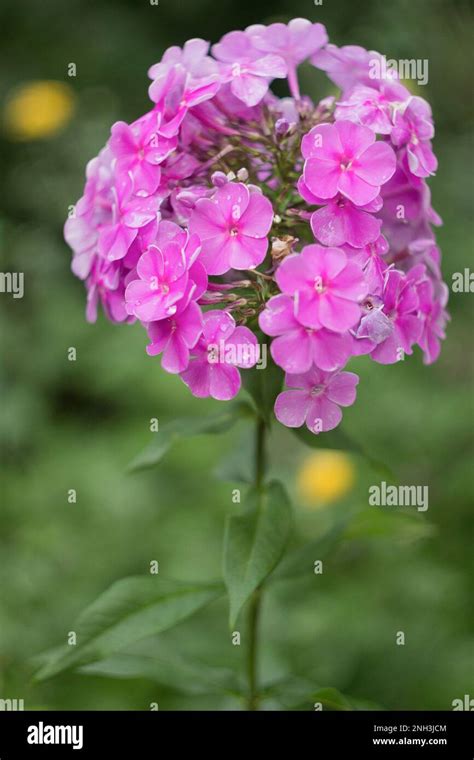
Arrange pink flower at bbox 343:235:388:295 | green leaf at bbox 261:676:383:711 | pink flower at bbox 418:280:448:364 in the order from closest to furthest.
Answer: pink flower at bbox 343:235:388:295 < pink flower at bbox 418:280:448:364 < green leaf at bbox 261:676:383:711

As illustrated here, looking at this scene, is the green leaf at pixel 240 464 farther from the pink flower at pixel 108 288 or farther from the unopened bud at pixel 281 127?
the unopened bud at pixel 281 127

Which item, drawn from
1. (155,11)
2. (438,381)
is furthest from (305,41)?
(155,11)

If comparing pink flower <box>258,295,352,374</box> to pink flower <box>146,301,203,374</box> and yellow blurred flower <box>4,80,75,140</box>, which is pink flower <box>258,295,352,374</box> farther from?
yellow blurred flower <box>4,80,75,140</box>

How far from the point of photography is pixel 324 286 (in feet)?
5.17

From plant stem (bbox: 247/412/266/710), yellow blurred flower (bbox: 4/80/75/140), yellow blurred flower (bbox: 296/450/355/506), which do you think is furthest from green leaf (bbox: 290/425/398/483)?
yellow blurred flower (bbox: 4/80/75/140)

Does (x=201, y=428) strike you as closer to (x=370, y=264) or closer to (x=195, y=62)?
(x=370, y=264)

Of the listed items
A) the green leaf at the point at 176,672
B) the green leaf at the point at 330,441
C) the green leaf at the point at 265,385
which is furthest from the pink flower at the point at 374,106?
the green leaf at the point at 176,672

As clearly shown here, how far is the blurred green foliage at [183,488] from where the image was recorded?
9.64ft

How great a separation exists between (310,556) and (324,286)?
0.91 meters

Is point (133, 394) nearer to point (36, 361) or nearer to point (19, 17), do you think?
point (36, 361)

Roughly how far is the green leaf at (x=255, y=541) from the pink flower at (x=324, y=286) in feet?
1.86

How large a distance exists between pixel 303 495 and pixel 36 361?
1.50 metres

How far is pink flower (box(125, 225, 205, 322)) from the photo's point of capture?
161 cm

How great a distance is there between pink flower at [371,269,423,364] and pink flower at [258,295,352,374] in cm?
14
